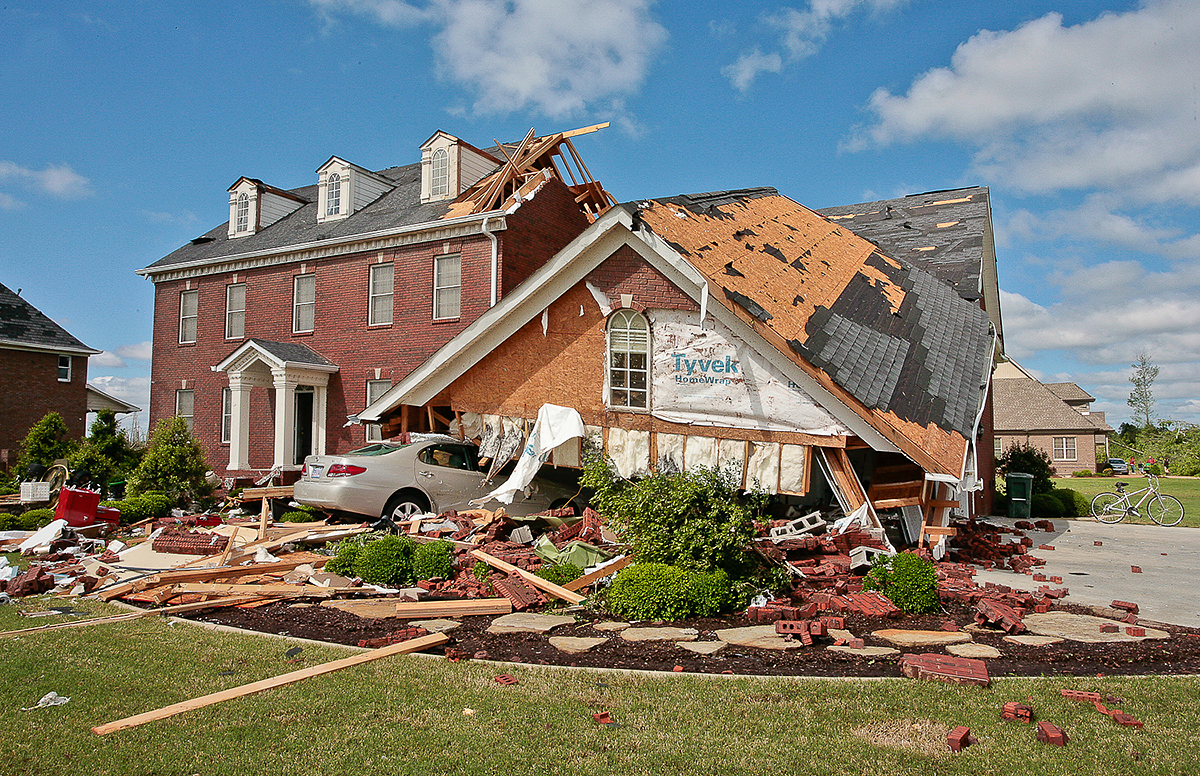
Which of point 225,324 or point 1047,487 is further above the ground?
point 225,324

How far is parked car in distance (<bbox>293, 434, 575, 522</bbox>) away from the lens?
11.6 meters

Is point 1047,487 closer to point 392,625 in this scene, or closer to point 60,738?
point 392,625

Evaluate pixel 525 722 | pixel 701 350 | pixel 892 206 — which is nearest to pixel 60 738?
pixel 525 722

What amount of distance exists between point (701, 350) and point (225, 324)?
17561 millimetres

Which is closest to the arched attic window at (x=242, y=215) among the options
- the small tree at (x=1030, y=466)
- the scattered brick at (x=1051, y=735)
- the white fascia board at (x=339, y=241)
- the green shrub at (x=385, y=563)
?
the white fascia board at (x=339, y=241)

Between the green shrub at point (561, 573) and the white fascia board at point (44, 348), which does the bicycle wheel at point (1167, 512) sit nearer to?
the green shrub at point (561, 573)

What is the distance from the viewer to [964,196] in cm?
2322

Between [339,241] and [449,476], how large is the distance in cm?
1067

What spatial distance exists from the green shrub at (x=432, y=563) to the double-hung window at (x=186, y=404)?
17458mm

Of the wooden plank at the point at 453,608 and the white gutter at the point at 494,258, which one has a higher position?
the white gutter at the point at 494,258

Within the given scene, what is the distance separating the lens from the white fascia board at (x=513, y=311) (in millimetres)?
11086

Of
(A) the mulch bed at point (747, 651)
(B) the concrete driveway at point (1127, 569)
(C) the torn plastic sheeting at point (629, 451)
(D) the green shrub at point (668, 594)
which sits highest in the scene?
(C) the torn plastic sheeting at point (629, 451)

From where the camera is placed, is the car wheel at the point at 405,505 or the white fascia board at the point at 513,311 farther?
the car wheel at the point at 405,505

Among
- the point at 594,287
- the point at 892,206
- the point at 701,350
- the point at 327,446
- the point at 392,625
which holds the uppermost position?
the point at 892,206
